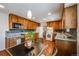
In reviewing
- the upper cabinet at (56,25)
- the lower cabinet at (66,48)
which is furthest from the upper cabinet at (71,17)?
the lower cabinet at (66,48)

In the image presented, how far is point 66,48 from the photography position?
130 centimetres

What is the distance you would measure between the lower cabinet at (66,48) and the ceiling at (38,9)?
32 centimetres

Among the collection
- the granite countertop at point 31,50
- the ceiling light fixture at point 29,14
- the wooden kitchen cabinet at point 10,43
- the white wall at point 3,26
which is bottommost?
the granite countertop at point 31,50

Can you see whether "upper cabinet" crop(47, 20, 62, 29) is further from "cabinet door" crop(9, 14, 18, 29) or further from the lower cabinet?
"cabinet door" crop(9, 14, 18, 29)

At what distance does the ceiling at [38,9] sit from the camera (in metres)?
1.28

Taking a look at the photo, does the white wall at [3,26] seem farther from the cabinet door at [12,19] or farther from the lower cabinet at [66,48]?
the lower cabinet at [66,48]

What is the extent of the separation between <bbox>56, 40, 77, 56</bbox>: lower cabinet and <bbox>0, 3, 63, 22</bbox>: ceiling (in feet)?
1.04

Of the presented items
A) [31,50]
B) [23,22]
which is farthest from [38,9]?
[31,50]

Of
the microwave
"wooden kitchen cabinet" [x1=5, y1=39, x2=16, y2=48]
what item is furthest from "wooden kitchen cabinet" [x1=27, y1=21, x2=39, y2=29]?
"wooden kitchen cabinet" [x1=5, y1=39, x2=16, y2=48]

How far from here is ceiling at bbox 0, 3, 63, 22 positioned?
128cm

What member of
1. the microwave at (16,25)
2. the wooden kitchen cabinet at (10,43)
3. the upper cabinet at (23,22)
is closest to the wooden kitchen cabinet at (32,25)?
the upper cabinet at (23,22)

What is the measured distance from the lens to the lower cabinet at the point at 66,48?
50.4 inches

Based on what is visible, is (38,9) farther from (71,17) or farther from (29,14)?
(71,17)

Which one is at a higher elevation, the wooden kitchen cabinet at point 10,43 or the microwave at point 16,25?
the microwave at point 16,25
